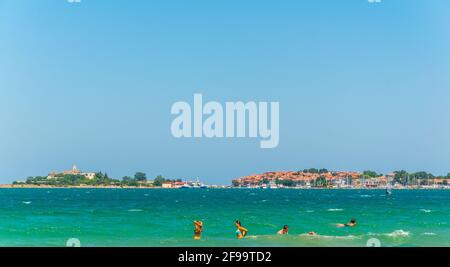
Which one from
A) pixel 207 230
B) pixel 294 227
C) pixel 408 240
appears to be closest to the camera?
pixel 408 240

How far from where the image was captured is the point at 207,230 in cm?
2461

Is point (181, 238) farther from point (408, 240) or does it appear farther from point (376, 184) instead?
point (376, 184)

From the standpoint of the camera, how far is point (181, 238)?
73.0 feet

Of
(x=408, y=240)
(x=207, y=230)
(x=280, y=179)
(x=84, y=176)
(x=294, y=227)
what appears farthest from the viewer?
(x=280, y=179)

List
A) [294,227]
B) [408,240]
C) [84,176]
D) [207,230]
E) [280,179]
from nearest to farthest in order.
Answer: [408,240] < [207,230] < [294,227] < [84,176] < [280,179]
